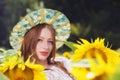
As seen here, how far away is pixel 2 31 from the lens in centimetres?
1148

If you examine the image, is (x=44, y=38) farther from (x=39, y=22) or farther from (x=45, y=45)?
(x=39, y=22)

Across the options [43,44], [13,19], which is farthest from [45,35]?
[13,19]

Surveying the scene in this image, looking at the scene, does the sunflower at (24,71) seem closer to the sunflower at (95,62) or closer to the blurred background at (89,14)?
the sunflower at (95,62)

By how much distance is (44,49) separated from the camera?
1377mm

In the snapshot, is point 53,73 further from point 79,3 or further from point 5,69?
point 79,3

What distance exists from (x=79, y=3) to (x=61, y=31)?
815 centimetres

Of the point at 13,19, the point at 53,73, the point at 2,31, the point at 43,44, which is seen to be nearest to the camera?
the point at 43,44

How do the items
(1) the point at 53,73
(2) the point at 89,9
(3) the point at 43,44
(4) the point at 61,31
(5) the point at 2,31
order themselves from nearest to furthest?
(3) the point at 43,44 < (1) the point at 53,73 < (4) the point at 61,31 < (2) the point at 89,9 < (5) the point at 2,31

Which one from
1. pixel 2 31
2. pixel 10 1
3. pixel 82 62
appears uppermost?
pixel 82 62

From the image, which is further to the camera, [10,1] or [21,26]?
[10,1]

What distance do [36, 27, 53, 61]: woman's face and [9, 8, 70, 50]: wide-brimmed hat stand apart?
0.22 feet

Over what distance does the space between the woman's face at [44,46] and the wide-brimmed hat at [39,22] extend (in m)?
0.07

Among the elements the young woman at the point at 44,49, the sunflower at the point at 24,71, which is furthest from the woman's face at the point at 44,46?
the sunflower at the point at 24,71

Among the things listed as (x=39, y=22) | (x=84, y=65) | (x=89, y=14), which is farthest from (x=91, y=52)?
(x=89, y=14)
